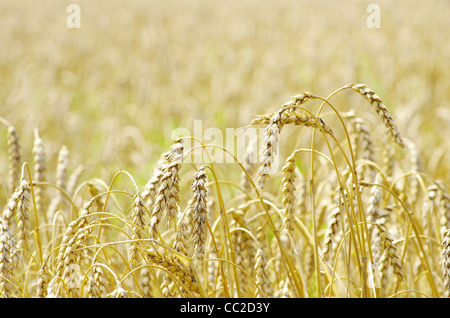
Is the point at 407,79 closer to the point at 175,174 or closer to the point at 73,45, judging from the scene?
the point at 73,45

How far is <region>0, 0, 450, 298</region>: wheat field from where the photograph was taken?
146 centimetres

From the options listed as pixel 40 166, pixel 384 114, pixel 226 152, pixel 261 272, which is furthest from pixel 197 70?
pixel 384 114

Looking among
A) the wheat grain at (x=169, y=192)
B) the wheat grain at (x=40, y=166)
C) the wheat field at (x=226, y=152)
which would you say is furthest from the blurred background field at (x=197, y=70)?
the wheat grain at (x=169, y=192)

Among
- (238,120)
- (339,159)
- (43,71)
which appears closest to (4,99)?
(43,71)

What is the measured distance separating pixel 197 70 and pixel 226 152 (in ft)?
18.4

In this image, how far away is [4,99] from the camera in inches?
265

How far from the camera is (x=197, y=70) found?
7.59 meters

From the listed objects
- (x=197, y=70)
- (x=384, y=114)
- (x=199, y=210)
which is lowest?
(x=199, y=210)

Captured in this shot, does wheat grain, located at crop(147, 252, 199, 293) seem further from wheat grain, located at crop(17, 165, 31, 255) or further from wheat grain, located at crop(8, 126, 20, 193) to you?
wheat grain, located at crop(8, 126, 20, 193)

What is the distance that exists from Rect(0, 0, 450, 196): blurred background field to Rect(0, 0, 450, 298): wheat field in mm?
40

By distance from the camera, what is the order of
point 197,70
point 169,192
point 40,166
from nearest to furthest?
point 169,192
point 40,166
point 197,70

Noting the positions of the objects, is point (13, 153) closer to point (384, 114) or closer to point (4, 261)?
point (4, 261)

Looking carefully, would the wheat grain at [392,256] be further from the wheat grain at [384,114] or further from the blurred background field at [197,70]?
the blurred background field at [197,70]

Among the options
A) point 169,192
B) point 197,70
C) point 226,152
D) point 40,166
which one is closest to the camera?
point 169,192
